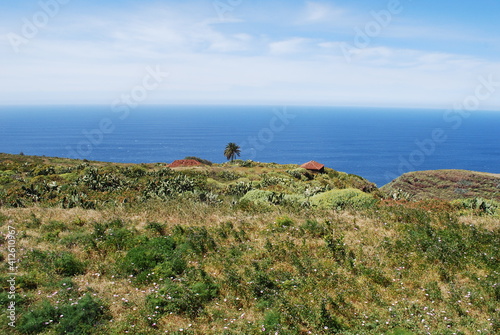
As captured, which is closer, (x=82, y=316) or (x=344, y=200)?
(x=82, y=316)

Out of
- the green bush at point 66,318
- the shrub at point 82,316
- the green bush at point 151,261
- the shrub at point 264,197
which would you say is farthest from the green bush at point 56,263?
the shrub at point 264,197

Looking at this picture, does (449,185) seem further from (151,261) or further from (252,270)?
(151,261)

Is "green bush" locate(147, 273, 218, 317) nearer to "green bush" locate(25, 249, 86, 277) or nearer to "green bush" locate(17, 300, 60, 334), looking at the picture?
"green bush" locate(17, 300, 60, 334)

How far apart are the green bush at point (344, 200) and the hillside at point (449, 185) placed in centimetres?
3547

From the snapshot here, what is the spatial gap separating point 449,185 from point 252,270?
56844 millimetres

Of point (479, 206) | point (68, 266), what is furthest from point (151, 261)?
point (479, 206)

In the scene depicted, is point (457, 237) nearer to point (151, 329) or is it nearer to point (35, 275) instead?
point (151, 329)

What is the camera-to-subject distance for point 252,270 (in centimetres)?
781

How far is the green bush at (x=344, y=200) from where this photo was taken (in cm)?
1411

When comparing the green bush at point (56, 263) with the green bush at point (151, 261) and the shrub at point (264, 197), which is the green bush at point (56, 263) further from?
the shrub at point (264, 197)

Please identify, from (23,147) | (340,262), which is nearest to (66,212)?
(340,262)

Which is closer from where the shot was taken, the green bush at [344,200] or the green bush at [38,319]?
the green bush at [38,319]

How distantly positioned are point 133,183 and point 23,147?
195 m

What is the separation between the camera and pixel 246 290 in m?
6.95
